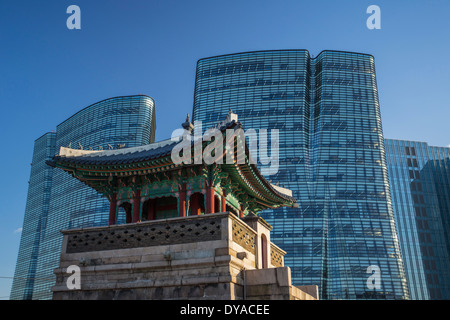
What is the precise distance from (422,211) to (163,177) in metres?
120

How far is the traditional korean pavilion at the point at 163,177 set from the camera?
20.2 metres

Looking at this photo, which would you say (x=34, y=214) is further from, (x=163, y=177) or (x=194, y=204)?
(x=194, y=204)

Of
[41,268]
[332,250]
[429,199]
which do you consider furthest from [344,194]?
[41,268]

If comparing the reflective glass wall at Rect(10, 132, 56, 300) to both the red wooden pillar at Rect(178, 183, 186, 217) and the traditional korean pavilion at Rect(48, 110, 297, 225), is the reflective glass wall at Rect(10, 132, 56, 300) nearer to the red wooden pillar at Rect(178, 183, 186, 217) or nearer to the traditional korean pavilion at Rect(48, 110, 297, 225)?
the traditional korean pavilion at Rect(48, 110, 297, 225)

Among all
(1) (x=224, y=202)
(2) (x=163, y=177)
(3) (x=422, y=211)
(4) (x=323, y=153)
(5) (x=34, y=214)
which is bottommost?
(1) (x=224, y=202)

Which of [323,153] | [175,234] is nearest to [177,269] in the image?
[175,234]

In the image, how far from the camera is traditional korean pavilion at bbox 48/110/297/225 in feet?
66.3

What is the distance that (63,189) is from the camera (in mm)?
121250

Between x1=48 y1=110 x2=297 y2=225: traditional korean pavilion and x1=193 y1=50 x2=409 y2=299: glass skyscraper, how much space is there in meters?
76.1

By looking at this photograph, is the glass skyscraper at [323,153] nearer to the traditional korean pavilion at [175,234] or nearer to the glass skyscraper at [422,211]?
the glass skyscraper at [422,211]

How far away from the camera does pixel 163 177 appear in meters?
21.2

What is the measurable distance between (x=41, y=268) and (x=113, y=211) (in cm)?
11109

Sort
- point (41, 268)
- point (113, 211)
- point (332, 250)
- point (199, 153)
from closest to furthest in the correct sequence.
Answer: point (199, 153) → point (113, 211) → point (332, 250) → point (41, 268)

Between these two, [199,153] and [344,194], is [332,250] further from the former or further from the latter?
[199,153]
